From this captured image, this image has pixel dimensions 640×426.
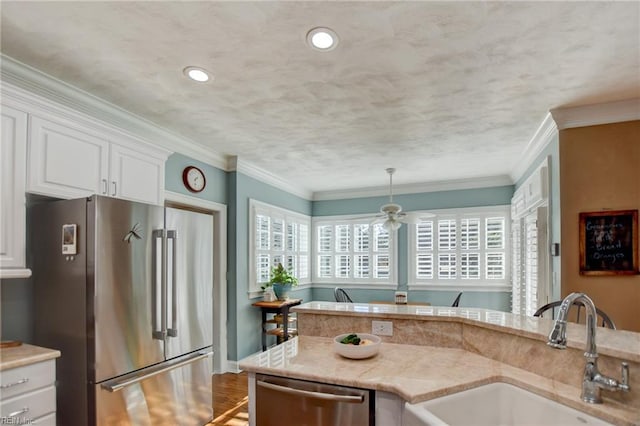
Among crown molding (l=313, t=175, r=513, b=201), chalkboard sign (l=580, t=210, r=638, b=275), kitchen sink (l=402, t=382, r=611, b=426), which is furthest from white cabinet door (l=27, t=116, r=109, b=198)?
crown molding (l=313, t=175, r=513, b=201)

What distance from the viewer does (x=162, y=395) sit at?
2574 mm

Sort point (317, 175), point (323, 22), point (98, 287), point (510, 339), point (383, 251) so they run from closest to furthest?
point (510, 339)
point (323, 22)
point (98, 287)
point (317, 175)
point (383, 251)

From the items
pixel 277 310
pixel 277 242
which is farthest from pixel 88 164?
pixel 277 242


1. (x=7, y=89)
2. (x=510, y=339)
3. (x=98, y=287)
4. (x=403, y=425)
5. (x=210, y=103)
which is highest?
(x=210, y=103)

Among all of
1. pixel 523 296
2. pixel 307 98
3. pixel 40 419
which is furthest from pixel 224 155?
pixel 523 296

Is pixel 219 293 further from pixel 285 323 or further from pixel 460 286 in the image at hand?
pixel 460 286

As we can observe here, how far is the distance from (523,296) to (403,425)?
12.5ft

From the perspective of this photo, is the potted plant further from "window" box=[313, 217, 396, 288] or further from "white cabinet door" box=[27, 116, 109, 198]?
"white cabinet door" box=[27, 116, 109, 198]

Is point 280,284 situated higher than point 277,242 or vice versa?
point 277,242

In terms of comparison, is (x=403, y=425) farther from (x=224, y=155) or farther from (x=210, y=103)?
(x=224, y=155)

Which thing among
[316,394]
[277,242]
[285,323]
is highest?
[277,242]

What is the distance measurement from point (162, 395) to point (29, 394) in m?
0.83

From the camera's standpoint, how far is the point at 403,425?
1457 mm

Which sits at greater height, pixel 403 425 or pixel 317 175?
pixel 317 175
